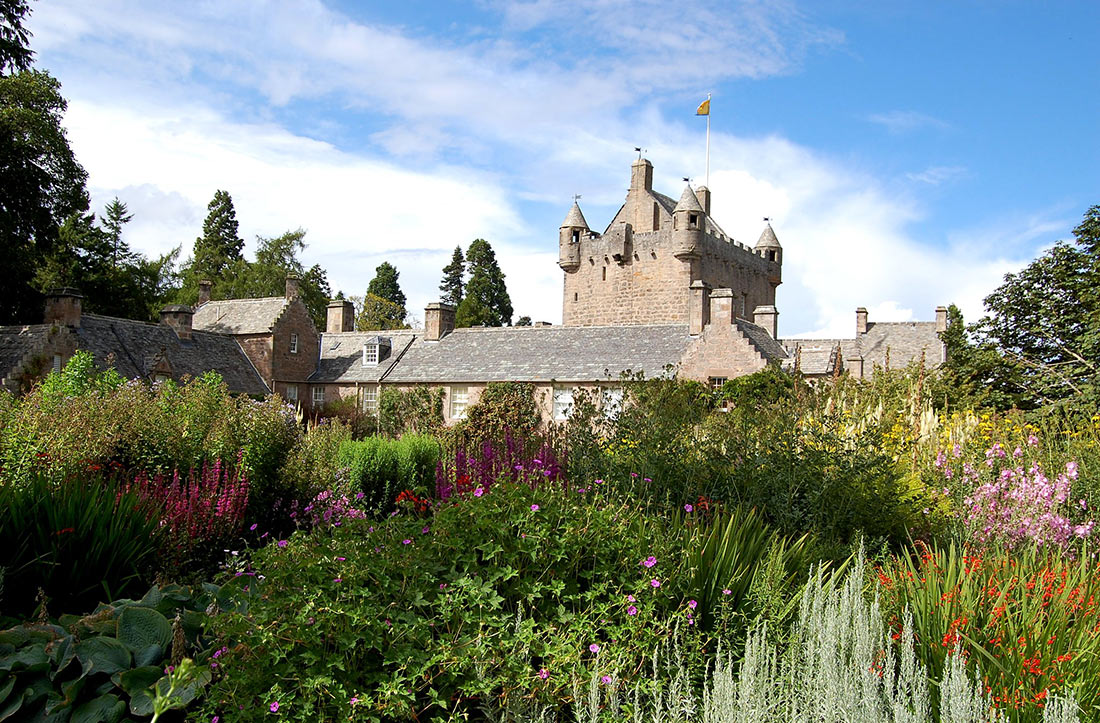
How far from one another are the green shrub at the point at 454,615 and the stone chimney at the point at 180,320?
1164 inches

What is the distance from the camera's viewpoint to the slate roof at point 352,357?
33.7m

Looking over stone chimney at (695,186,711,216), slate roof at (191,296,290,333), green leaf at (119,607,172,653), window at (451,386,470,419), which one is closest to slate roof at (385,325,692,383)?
window at (451,386,470,419)

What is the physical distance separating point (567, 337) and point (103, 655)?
2892cm

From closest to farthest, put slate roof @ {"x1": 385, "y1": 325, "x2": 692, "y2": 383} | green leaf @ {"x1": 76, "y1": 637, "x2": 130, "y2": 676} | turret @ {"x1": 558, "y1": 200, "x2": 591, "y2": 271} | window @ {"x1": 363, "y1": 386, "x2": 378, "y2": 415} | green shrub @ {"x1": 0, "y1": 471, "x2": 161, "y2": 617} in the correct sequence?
1. green leaf @ {"x1": 76, "y1": 637, "x2": 130, "y2": 676}
2. green shrub @ {"x1": 0, "y1": 471, "x2": 161, "y2": 617}
3. slate roof @ {"x1": 385, "y1": 325, "x2": 692, "y2": 383}
4. window @ {"x1": 363, "y1": 386, "x2": 378, "y2": 415}
5. turret @ {"x1": 558, "y1": 200, "x2": 591, "y2": 271}

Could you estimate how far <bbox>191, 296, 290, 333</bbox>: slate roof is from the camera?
33.1m

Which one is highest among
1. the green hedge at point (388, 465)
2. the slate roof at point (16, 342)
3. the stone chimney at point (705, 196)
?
the stone chimney at point (705, 196)

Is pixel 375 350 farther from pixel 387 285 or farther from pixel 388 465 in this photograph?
pixel 387 285

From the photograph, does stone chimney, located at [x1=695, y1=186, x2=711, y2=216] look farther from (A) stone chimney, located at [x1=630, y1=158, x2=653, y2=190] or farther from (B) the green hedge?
(B) the green hedge

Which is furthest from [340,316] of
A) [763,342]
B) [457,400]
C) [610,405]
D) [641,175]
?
[610,405]

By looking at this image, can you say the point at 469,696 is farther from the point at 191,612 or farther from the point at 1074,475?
the point at 1074,475

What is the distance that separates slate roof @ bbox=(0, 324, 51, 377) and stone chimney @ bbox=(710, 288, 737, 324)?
69.2 ft

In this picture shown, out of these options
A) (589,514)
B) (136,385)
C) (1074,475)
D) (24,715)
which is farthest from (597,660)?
(136,385)

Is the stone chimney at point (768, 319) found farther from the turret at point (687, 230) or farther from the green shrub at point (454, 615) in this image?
the green shrub at point (454, 615)

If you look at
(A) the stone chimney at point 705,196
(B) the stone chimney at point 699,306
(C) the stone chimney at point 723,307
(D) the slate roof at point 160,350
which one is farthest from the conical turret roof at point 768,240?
(D) the slate roof at point 160,350
